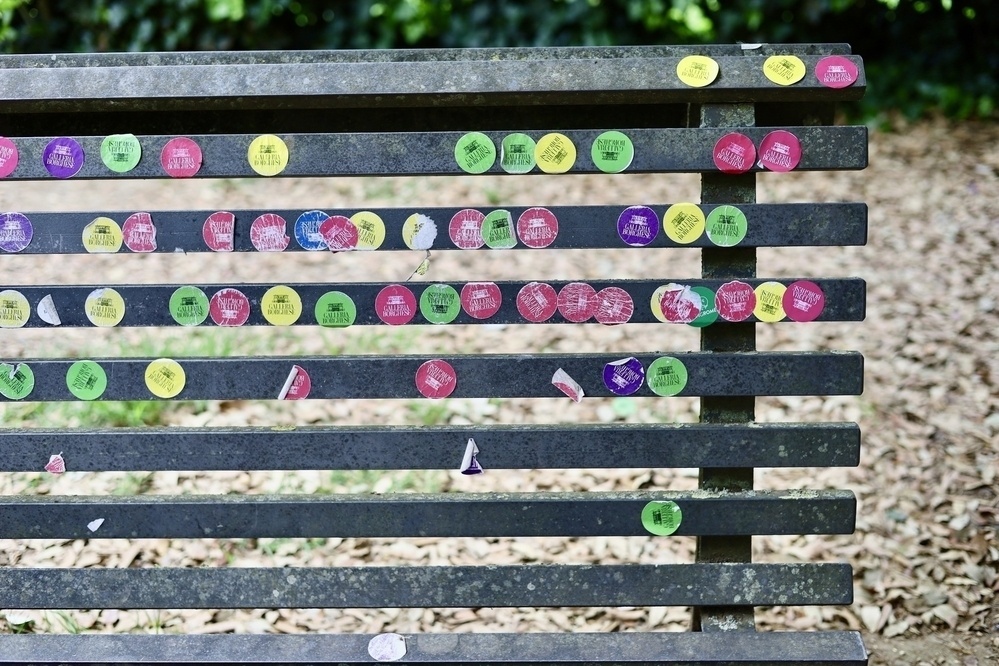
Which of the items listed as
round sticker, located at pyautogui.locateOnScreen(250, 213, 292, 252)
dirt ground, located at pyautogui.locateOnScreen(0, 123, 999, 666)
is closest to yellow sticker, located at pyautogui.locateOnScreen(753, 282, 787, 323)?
dirt ground, located at pyautogui.locateOnScreen(0, 123, 999, 666)

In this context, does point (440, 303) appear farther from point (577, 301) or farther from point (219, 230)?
point (219, 230)

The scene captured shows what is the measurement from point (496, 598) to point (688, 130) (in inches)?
45.1

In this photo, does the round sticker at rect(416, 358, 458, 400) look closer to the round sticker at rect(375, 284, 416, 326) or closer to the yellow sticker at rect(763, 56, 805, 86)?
the round sticker at rect(375, 284, 416, 326)

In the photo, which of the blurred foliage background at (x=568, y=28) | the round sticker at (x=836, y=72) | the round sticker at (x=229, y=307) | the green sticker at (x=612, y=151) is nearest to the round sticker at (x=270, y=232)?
the round sticker at (x=229, y=307)

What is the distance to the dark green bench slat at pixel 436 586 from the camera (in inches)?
82.3

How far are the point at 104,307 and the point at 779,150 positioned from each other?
1.55 m

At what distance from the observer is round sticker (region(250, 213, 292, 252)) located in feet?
6.66

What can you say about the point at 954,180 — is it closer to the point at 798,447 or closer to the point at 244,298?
the point at 798,447

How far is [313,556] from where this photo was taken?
3084 mm

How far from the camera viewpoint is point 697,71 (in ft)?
6.34

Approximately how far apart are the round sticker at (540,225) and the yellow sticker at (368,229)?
0.32m

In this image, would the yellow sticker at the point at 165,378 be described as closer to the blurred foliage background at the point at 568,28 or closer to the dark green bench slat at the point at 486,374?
the dark green bench slat at the point at 486,374

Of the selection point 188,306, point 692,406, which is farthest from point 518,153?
point 692,406

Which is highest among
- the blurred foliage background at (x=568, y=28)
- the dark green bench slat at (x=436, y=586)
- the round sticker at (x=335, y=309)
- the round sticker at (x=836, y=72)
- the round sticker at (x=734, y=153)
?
the blurred foliage background at (x=568, y=28)
